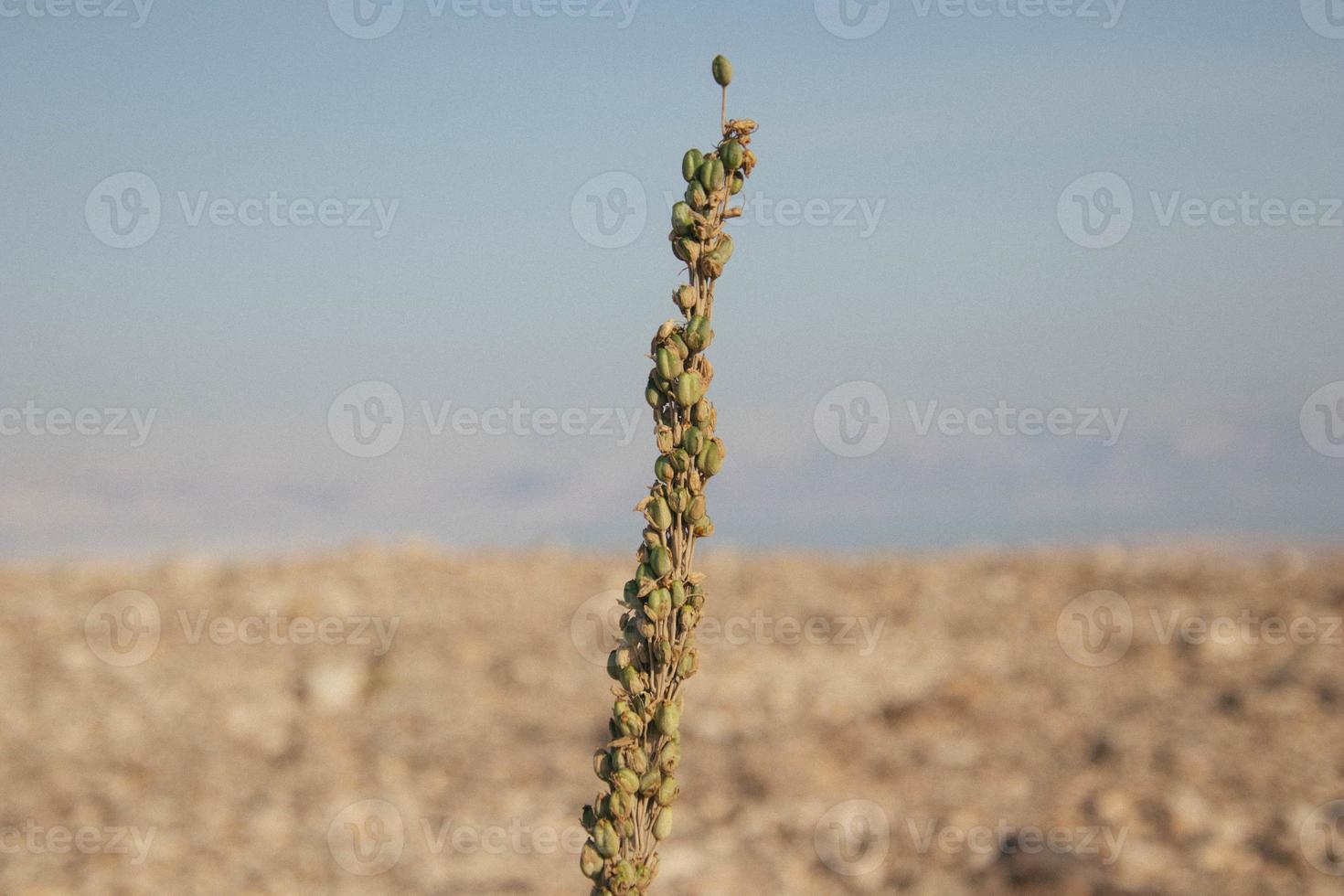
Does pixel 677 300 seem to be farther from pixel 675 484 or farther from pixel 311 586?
pixel 311 586

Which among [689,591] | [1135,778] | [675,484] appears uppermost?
[675,484]

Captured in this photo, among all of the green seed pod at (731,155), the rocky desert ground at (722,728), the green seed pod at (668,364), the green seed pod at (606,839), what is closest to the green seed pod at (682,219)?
the green seed pod at (731,155)

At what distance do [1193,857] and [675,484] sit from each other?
519 cm

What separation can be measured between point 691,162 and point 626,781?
1.14 meters

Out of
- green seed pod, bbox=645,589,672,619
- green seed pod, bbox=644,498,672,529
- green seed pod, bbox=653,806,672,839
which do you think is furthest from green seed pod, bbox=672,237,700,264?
green seed pod, bbox=653,806,672,839

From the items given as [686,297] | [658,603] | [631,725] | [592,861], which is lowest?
[592,861]

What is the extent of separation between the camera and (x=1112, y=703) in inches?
319

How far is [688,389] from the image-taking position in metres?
2.09

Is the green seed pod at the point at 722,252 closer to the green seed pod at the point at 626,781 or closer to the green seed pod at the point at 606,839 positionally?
the green seed pod at the point at 626,781

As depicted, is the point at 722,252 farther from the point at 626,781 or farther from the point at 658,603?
the point at 626,781

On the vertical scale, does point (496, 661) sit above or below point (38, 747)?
above

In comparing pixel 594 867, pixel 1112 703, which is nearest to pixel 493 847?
pixel 1112 703

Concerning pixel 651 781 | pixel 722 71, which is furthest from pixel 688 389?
pixel 651 781

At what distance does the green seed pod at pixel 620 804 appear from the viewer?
2.15 m
